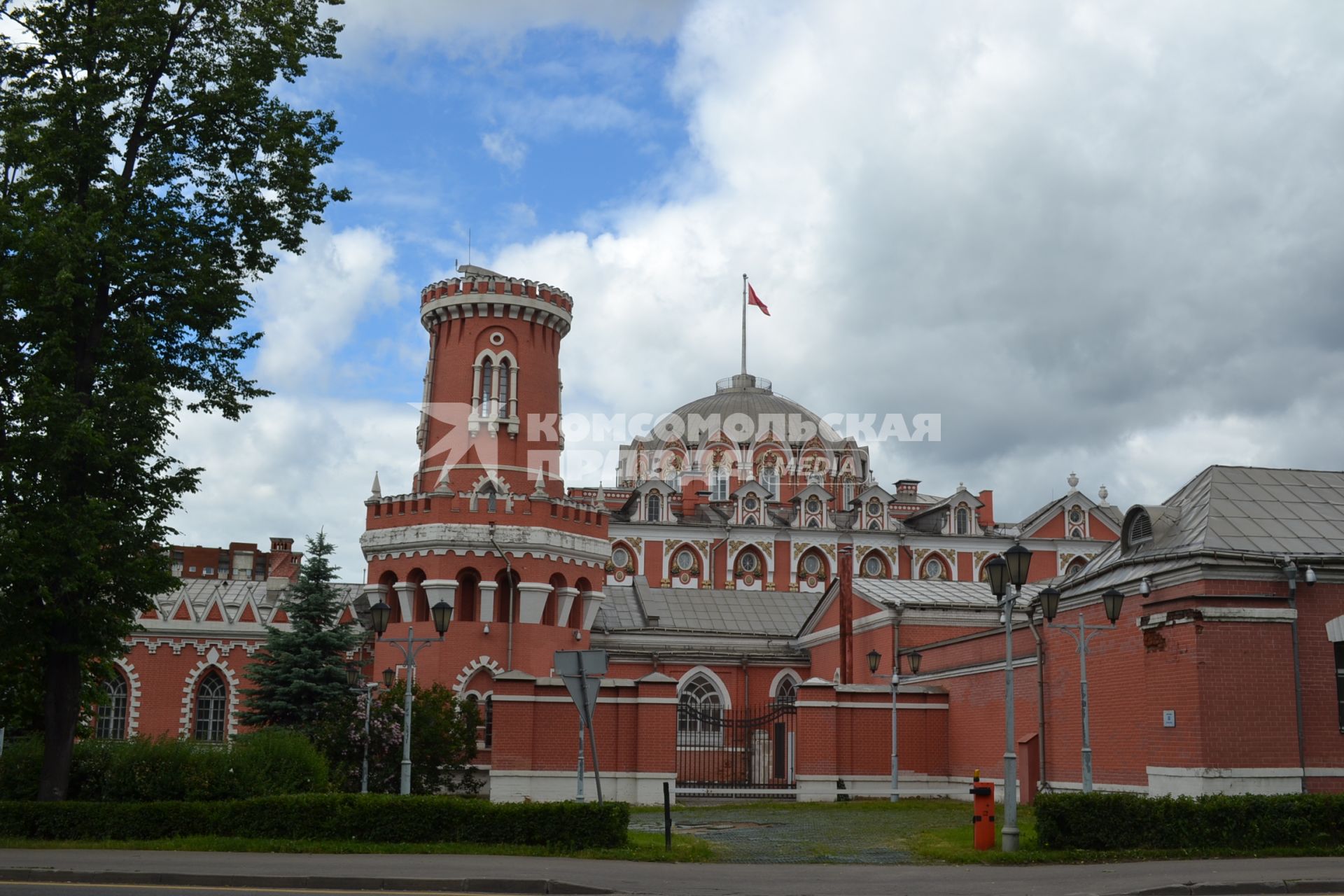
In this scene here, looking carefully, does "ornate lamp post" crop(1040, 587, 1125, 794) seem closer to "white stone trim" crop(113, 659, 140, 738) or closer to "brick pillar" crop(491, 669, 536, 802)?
"brick pillar" crop(491, 669, 536, 802)

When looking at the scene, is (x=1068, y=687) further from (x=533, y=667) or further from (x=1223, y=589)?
(x=533, y=667)

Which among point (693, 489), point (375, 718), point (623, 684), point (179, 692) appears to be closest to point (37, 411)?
point (375, 718)

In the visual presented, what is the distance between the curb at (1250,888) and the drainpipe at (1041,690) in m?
12.2

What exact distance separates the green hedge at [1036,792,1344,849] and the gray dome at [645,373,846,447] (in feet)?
199

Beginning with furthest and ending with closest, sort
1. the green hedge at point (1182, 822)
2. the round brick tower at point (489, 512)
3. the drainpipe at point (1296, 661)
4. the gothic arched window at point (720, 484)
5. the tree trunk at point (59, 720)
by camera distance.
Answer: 1. the gothic arched window at point (720, 484)
2. the round brick tower at point (489, 512)
3. the drainpipe at point (1296, 661)
4. the tree trunk at point (59, 720)
5. the green hedge at point (1182, 822)

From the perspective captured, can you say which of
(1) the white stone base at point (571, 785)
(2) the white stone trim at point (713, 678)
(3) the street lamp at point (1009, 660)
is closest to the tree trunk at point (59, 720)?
(1) the white stone base at point (571, 785)

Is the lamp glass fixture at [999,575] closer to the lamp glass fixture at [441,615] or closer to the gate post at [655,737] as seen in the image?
the lamp glass fixture at [441,615]

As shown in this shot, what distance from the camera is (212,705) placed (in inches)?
1820

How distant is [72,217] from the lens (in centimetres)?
1911

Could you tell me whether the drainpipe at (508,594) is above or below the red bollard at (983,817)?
above

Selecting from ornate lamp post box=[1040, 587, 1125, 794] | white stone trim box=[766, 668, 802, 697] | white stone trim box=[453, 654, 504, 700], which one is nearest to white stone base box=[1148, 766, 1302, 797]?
ornate lamp post box=[1040, 587, 1125, 794]

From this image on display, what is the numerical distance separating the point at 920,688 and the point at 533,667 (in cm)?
1230

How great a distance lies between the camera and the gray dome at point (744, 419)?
78062 mm

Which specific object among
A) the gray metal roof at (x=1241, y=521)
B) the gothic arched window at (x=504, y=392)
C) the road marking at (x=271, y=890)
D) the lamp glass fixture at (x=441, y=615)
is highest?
the gothic arched window at (x=504, y=392)
